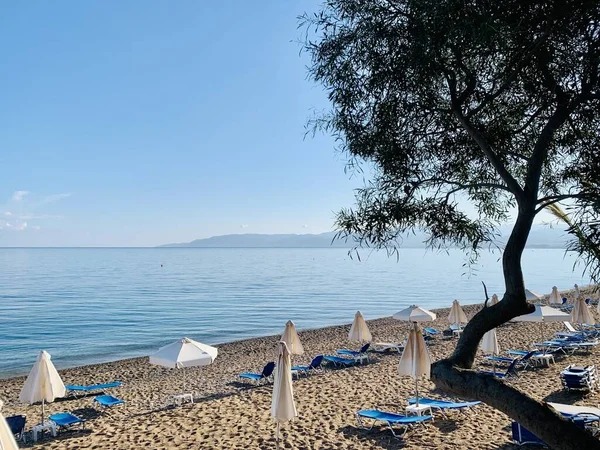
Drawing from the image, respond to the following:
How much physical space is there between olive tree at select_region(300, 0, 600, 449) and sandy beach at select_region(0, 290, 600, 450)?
577cm

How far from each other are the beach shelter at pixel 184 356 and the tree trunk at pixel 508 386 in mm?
11524

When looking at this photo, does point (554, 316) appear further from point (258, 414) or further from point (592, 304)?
point (592, 304)

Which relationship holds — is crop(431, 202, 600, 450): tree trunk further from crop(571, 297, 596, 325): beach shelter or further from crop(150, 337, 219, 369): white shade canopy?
crop(571, 297, 596, 325): beach shelter

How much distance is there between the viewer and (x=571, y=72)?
173 inches

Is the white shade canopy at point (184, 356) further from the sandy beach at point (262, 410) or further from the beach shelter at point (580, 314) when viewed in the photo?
the beach shelter at point (580, 314)

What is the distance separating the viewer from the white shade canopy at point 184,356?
14.1 metres

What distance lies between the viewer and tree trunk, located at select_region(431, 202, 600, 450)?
2883mm

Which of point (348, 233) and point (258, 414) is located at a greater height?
point (348, 233)

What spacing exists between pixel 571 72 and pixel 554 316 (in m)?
15.6

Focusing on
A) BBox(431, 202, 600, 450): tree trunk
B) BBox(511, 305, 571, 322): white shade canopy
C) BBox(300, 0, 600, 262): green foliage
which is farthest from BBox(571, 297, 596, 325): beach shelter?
BBox(431, 202, 600, 450): tree trunk

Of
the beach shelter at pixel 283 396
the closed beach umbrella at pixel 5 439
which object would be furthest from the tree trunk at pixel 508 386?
the beach shelter at pixel 283 396

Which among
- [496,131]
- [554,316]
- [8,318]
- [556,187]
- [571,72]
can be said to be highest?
[571,72]

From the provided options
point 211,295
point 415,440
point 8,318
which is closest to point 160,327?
point 8,318

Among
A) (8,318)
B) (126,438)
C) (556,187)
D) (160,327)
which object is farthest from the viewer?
(8,318)
